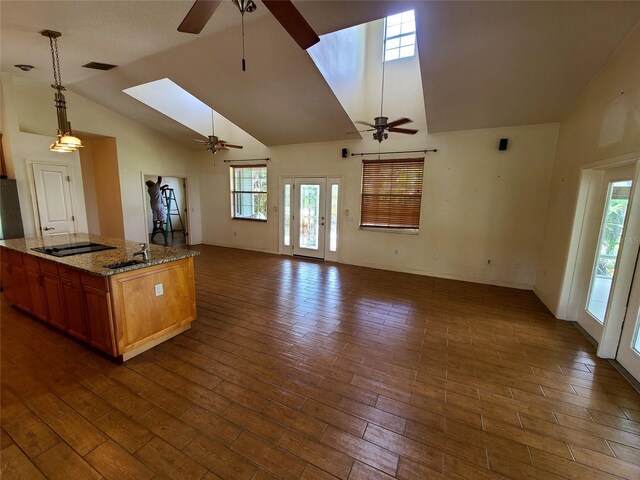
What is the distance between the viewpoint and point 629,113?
2494mm

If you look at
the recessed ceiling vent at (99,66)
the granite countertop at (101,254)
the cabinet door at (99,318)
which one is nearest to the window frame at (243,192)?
the recessed ceiling vent at (99,66)

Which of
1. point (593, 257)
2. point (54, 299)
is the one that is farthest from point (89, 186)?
point (593, 257)

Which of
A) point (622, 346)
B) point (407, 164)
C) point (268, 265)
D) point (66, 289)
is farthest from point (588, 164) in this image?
point (66, 289)

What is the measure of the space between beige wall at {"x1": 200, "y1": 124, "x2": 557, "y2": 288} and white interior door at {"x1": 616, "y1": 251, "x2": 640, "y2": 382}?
7.18 ft

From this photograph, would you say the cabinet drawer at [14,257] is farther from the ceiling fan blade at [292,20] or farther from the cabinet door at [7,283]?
the ceiling fan blade at [292,20]

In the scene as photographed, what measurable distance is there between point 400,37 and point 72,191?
269 inches

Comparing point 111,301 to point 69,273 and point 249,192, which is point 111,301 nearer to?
point 69,273

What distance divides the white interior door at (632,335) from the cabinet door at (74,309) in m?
5.00

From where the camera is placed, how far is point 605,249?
9.82 ft

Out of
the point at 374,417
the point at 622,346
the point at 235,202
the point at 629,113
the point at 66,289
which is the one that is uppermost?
the point at 629,113

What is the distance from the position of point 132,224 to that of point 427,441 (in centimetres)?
709

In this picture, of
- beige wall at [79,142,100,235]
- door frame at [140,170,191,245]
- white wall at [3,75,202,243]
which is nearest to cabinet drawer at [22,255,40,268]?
white wall at [3,75,202,243]

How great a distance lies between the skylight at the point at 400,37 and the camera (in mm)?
4910

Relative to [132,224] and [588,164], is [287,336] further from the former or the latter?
[132,224]
